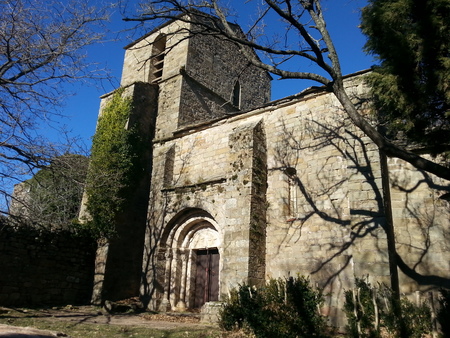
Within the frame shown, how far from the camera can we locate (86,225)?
13.1 meters

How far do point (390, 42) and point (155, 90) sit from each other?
11551 mm

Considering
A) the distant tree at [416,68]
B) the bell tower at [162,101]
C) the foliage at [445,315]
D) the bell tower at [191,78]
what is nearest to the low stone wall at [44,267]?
the bell tower at [162,101]

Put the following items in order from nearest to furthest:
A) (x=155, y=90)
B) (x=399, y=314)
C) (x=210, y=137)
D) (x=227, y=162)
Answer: (x=399, y=314) < (x=227, y=162) < (x=210, y=137) < (x=155, y=90)

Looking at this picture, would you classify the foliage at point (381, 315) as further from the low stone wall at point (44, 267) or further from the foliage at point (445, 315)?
the low stone wall at point (44, 267)

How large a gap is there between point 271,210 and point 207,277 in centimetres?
318

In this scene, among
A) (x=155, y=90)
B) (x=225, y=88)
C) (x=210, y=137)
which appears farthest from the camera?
(x=225, y=88)

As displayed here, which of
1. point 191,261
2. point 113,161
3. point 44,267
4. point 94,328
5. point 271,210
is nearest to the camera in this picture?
point 94,328

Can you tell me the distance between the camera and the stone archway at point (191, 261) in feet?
38.5

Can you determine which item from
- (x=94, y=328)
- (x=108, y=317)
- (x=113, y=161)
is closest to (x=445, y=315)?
(x=94, y=328)

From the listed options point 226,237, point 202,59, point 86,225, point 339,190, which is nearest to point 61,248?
point 86,225

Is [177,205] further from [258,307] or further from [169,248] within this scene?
[258,307]

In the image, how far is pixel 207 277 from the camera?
11.9 m

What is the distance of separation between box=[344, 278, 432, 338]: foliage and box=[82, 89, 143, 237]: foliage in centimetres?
789

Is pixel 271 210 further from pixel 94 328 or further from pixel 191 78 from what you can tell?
pixel 191 78
